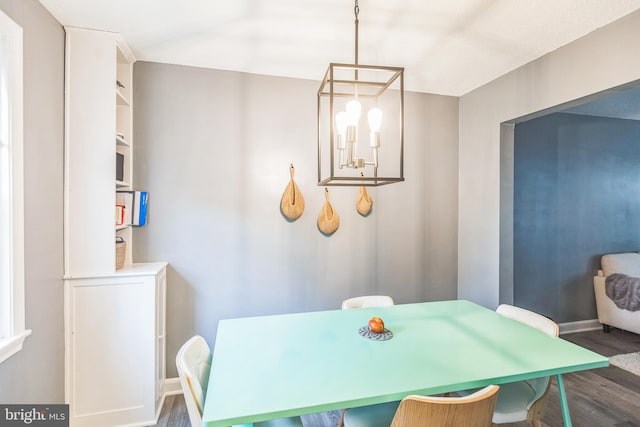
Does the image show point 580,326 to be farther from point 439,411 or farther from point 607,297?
point 439,411

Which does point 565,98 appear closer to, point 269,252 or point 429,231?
point 429,231

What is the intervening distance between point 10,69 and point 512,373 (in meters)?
2.65

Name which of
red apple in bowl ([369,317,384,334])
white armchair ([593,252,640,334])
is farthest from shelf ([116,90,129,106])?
white armchair ([593,252,640,334])

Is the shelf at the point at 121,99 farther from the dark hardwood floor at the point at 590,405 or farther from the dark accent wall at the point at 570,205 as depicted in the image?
the dark accent wall at the point at 570,205

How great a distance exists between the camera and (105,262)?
6.65ft

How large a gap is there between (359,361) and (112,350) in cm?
169

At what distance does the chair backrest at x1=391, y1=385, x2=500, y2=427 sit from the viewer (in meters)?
1.05

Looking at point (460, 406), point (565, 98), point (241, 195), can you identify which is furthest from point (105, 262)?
point (565, 98)

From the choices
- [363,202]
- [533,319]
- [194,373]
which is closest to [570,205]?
[533,319]

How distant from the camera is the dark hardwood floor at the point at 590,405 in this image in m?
2.07

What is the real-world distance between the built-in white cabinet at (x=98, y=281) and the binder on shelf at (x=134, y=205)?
0.19 metres

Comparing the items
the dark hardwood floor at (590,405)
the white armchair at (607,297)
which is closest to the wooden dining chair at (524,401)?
the dark hardwood floor at (590,405)

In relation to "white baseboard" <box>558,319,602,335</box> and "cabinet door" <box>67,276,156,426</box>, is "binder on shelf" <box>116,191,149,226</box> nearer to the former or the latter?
"cabinet door" <box>67,276,156,426</box>

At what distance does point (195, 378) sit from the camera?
4.02 feet
